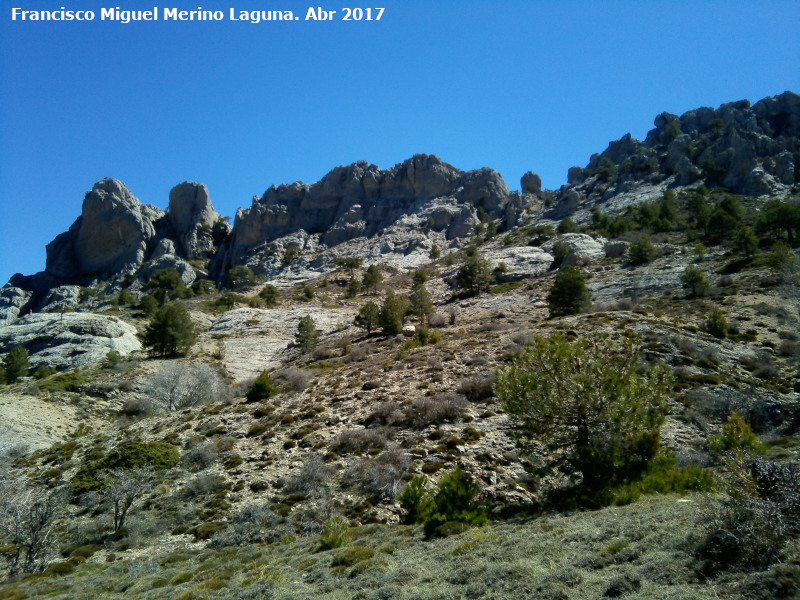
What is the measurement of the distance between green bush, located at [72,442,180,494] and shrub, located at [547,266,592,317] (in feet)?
101

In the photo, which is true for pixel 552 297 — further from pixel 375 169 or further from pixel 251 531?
pixel 375 169

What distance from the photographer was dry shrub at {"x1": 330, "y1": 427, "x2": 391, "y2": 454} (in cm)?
2049

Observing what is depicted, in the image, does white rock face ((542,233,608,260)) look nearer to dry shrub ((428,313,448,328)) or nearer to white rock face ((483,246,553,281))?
white rock face ((483,246,553,281))

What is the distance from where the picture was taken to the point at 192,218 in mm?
143625

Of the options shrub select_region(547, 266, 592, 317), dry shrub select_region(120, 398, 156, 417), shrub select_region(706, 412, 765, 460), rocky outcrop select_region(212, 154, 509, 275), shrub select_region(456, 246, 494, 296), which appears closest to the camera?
shrub select_region(706, 412, 765, 460)

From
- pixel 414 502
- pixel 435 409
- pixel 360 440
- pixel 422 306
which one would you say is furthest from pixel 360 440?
pixel 422 306

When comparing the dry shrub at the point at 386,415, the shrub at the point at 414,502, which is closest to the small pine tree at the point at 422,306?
the dry shrub at the point at 386,415

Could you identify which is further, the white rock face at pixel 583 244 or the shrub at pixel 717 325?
the white rock face at pixel 583 244

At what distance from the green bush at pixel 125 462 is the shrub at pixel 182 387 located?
13.2m

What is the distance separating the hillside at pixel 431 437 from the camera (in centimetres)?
850

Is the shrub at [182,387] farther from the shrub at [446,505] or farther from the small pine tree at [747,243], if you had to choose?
the small pine tree at [747,243]

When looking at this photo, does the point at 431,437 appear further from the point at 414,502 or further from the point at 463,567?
the point at 463,567

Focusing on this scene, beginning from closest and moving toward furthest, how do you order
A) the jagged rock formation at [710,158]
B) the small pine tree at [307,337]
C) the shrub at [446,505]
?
the shrub at [446,505] < the small pine tree at [307,337] < the jagged rock formation at [710,158]

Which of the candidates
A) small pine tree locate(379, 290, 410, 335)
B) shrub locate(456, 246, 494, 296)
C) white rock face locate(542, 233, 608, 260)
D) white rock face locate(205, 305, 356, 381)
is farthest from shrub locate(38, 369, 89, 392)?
white rock face locate(542, 233, 608, 260)
